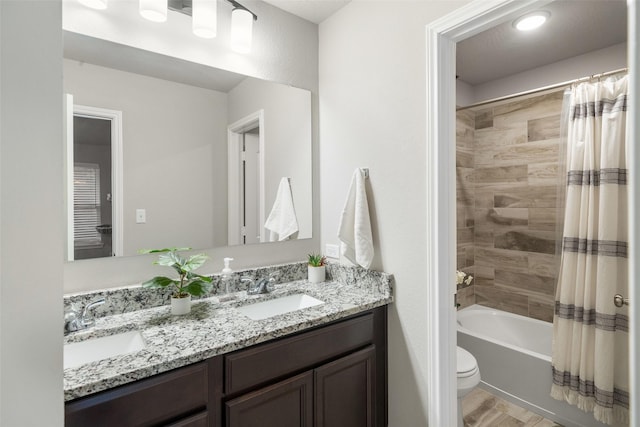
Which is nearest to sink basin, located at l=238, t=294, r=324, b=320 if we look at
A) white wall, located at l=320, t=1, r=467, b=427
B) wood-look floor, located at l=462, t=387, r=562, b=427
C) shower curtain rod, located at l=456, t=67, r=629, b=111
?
white wall, located at l=320, t=1, r=467, b=427

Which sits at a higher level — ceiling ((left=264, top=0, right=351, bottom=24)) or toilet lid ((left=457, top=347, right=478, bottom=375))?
ceiling ((left=264, top=0, right=351, bottom=24))

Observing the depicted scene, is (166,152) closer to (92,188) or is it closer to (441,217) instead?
(92,188)

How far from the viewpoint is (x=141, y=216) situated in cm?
154

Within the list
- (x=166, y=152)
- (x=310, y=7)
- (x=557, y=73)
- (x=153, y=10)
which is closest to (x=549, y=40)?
(x=557, y=73)

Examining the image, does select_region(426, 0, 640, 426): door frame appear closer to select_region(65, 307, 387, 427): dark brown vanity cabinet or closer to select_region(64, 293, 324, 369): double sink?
select_region(65, 307, 387, 427): dark brown vanity cabinet

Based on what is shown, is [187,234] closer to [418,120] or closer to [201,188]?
[201,188]

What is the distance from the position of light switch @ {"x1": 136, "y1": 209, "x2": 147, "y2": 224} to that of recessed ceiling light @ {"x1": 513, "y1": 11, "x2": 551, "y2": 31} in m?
2.44

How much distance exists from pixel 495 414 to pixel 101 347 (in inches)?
92.1

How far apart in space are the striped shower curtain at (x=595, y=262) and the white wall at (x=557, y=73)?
1.54ft

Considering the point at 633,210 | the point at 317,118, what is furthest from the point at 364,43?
the point at 633,210

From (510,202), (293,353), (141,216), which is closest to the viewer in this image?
(293,353)

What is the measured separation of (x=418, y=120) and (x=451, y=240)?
59cm

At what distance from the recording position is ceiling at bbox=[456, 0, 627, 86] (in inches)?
75.2

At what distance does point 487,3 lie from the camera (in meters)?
1.28
